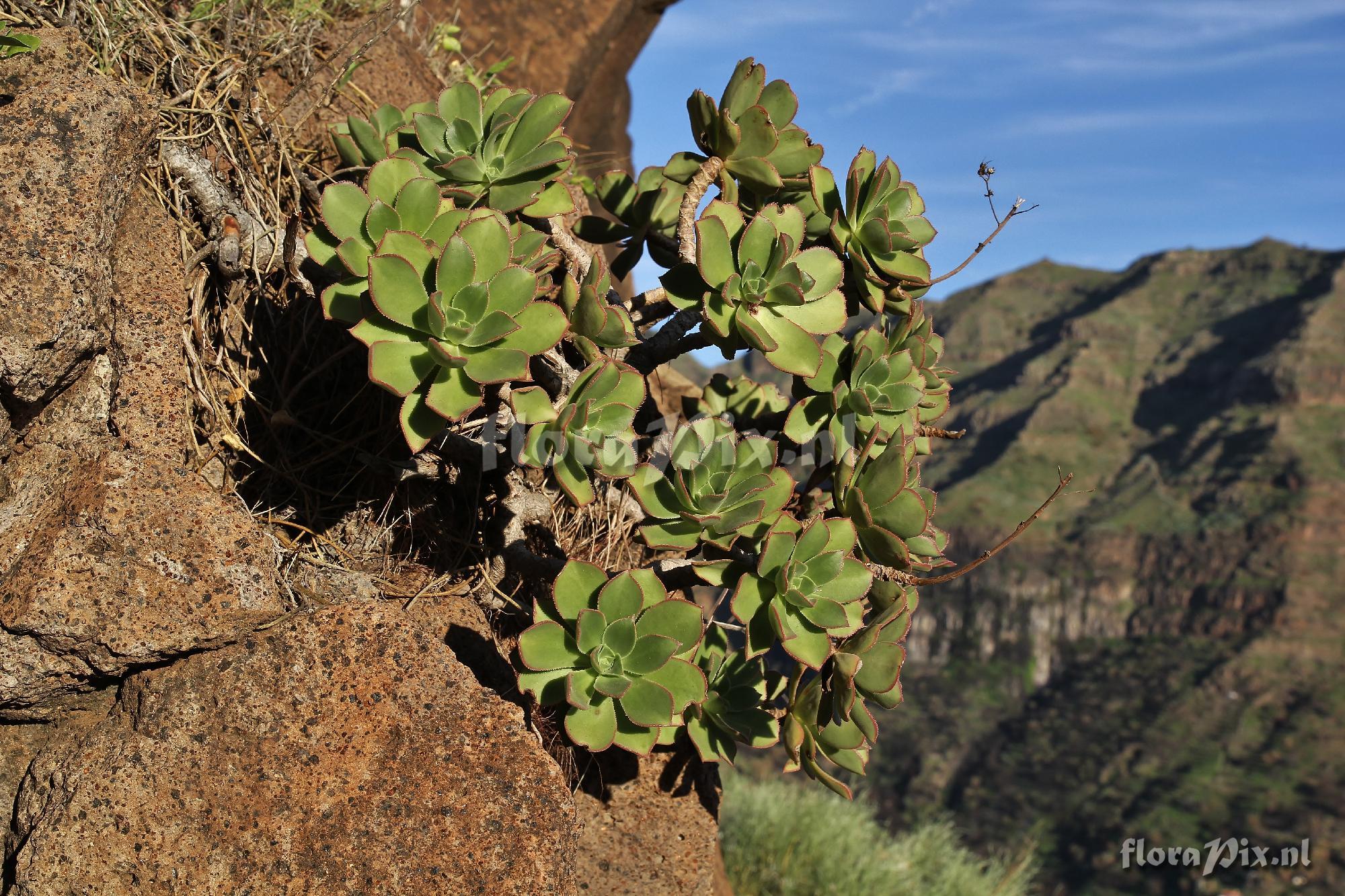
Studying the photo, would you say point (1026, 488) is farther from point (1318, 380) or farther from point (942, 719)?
point (1318, 380)

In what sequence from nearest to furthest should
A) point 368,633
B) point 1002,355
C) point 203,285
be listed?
point 368,633, point 203,285, point 1002,355

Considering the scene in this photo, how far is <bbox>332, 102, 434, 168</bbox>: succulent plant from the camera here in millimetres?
2141

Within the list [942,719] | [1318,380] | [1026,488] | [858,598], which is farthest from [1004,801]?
[858,598]

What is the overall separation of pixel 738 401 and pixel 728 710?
806 mm

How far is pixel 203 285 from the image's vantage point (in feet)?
7.03

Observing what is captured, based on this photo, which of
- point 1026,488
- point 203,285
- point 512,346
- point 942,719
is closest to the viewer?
point 512,346

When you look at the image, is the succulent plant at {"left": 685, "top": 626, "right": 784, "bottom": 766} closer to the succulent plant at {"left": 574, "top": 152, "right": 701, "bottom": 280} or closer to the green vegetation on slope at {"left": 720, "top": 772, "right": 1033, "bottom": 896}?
the succulent plant at {"left": 574, "top": 152, "right": 701, "bottom": 280}

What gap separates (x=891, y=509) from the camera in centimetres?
202

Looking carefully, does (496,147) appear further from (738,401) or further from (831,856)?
(831,856)

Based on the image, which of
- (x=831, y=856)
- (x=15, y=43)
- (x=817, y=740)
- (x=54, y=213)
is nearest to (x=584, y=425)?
(x=817, y=740)

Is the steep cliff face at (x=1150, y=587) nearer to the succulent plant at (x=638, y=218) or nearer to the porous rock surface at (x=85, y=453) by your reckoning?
the succulent plant at (x=638, y=218)

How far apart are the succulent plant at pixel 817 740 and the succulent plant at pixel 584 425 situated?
2.26 feet

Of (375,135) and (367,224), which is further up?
(375,135)

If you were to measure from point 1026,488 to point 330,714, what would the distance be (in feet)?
217
